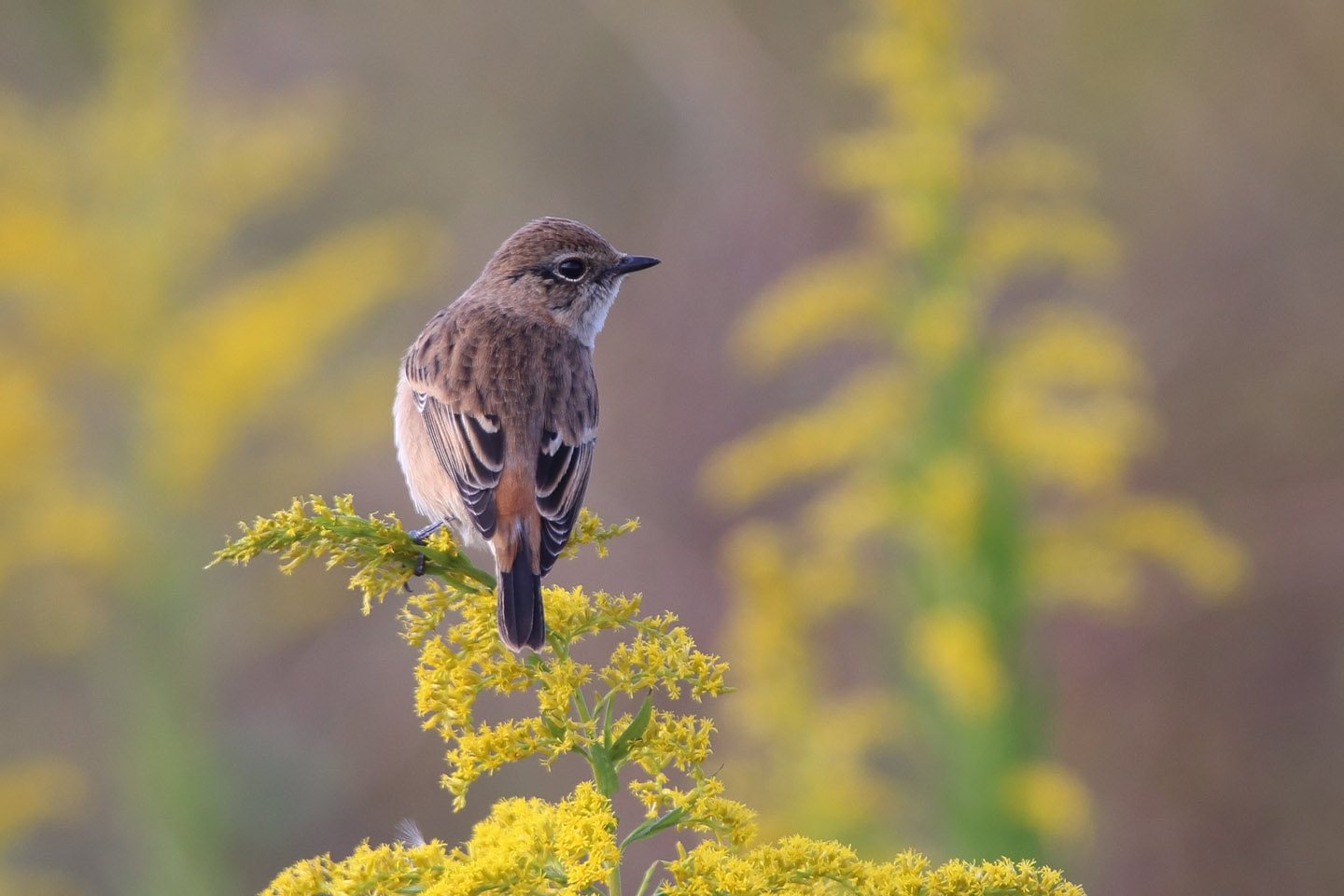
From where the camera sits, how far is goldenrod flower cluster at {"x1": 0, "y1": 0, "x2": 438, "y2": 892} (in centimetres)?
761

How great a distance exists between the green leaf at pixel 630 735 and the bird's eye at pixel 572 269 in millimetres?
3415

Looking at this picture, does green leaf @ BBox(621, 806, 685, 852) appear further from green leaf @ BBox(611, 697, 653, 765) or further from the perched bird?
the perched bird

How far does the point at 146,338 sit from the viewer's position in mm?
8164

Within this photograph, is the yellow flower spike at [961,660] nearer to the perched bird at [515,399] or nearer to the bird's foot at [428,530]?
the perched bird at [515,399]

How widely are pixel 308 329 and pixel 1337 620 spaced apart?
6566 mm

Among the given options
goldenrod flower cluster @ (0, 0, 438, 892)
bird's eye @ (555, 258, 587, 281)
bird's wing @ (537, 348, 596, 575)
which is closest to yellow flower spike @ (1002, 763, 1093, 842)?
bird's wing @ (537, 348, 596, 575)

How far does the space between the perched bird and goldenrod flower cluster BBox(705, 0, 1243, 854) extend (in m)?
1.05

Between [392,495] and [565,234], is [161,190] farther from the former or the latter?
[565,234]

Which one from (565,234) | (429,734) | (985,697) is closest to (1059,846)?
(985,697)

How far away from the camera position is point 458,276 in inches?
486

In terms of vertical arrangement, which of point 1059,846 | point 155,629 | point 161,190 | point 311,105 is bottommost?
point 1059,846

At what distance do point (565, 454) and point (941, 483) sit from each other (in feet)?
6.27

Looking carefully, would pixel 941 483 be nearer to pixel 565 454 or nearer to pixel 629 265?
pixel 629 265

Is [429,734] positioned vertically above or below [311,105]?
below
